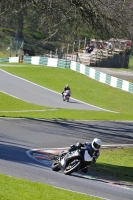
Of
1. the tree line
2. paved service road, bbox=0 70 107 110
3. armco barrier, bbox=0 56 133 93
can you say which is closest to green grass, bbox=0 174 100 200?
the tree line

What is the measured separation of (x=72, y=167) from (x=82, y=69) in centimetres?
3857

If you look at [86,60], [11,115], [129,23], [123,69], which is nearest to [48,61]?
[86,60]

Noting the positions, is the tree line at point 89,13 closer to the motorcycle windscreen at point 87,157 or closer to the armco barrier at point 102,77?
the motorcycle windscreen at point 87,157

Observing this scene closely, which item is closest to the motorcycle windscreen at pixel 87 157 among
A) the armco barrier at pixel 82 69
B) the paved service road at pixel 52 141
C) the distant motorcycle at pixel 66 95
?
the paved service road at pixel 52 141

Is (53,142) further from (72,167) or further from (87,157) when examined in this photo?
(87,157)

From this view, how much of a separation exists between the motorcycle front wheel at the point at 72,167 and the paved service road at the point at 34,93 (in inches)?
886

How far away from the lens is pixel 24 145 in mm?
21812

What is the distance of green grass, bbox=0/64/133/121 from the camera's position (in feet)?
111

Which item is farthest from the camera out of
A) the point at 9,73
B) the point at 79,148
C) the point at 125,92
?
the point at 9,73

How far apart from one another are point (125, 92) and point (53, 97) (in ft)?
26.1

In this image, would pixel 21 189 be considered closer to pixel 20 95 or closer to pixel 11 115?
pixel 11 115

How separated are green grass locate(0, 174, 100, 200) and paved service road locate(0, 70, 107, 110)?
2578cm

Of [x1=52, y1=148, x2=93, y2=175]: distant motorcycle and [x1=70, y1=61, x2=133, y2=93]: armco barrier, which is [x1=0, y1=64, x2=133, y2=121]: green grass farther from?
[x1=52, y1=148, x2=93, y2=175]: distant motorcycle

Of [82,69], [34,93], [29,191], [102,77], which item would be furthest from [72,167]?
[82,69]
